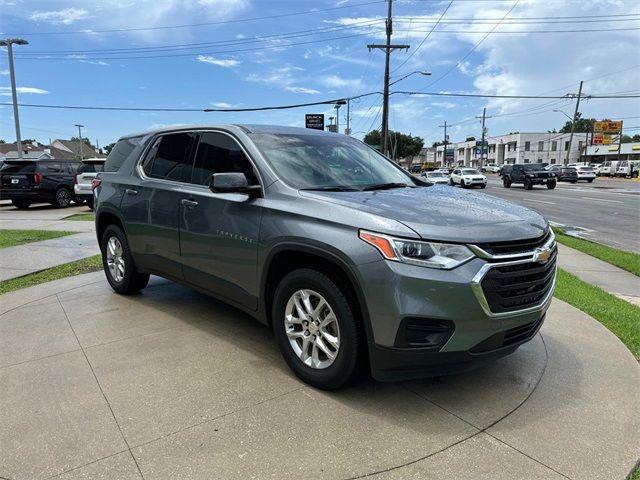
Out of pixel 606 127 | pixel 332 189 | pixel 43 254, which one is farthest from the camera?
pixel 606 127

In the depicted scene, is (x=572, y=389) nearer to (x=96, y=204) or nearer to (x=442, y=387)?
(x=442, y=387)

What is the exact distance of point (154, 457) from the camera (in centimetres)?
259

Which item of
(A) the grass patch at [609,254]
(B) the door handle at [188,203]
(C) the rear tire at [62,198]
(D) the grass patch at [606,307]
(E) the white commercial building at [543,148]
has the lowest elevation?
(A) the grass patch at [609,254]

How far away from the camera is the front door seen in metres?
3.63

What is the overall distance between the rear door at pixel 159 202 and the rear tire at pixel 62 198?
15057mm

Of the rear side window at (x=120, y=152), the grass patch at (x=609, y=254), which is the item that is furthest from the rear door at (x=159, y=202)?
the grass patch at (x=609, y=254)

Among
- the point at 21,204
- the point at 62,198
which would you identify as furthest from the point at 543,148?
the point at 21,204

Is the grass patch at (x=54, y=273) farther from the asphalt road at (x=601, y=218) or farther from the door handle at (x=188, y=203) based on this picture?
the asphalt road at (x=601, y=218)

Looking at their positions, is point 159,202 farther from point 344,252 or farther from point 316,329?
point 344,252

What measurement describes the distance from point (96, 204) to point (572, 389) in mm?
5273

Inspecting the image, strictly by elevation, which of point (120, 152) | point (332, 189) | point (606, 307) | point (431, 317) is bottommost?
point (606, 307)

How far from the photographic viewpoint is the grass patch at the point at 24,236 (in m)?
9.30

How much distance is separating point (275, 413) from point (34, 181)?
17.8 m

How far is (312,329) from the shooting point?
325cm
